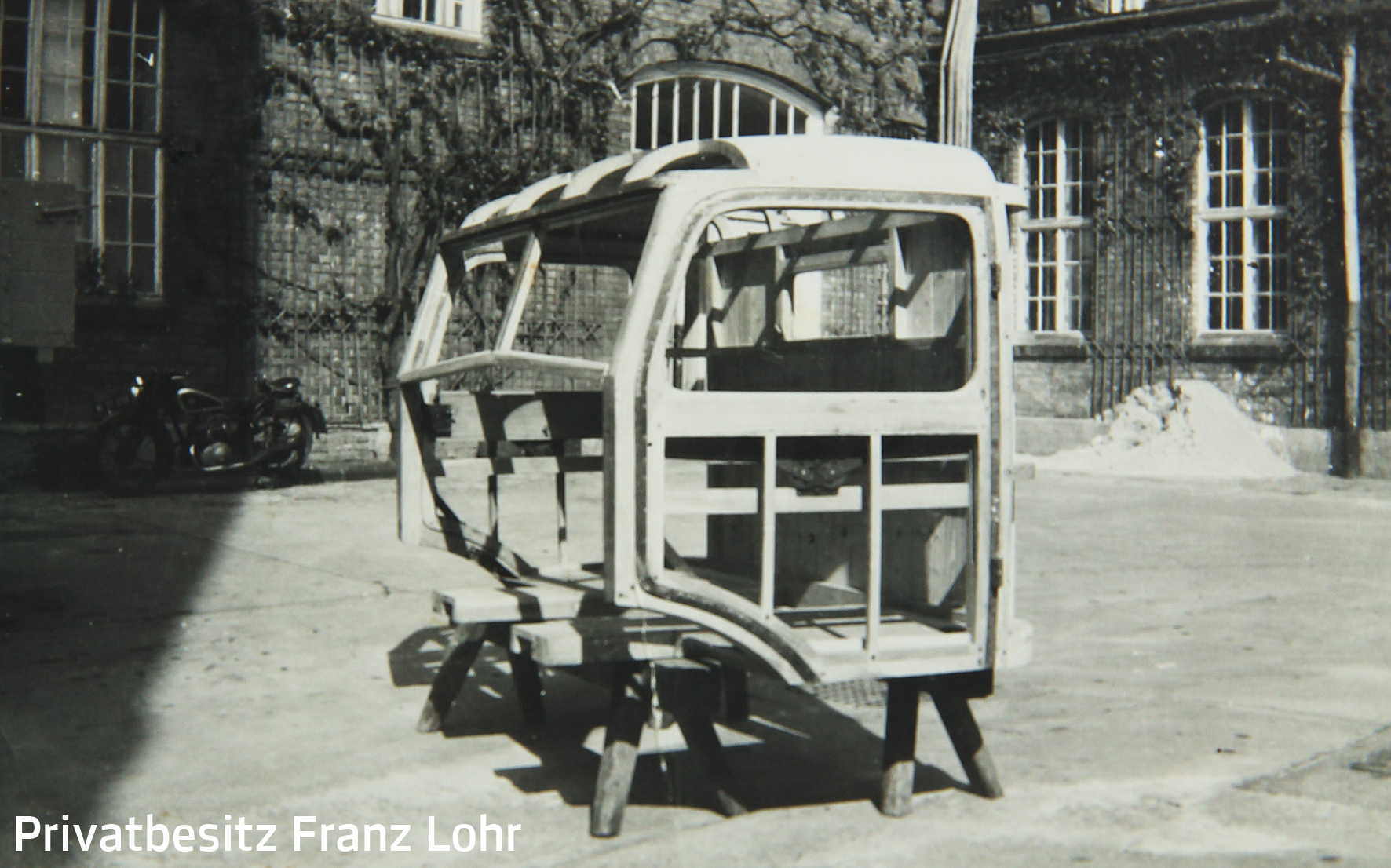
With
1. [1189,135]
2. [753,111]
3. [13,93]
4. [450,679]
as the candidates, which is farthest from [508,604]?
[1189,135]

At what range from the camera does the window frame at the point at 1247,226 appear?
603 inches

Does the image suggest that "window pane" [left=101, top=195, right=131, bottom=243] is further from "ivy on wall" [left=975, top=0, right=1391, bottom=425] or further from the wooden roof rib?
"ivy on wall" [left=975, top=0, right=1391, bottom=425]

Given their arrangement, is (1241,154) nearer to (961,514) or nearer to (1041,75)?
(1041,75)

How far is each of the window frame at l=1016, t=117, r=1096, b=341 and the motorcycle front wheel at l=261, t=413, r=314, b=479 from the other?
29.8ft

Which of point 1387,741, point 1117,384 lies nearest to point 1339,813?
point 1387,741

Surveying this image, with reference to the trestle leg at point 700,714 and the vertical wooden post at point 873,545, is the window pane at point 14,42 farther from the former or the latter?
the vertical wooden post at point 873,545

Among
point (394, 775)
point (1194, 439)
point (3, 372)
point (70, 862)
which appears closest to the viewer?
point (70, 862)

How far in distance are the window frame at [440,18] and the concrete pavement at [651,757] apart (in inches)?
278

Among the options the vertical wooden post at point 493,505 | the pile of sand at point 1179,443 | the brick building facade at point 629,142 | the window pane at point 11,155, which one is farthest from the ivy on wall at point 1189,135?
the vertical wooden post at point 493,505

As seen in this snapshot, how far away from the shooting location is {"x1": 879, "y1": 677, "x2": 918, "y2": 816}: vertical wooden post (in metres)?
3.76

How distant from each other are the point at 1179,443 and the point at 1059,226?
3.52 m

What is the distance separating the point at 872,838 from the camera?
357 centimetres

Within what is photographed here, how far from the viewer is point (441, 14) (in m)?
13.9

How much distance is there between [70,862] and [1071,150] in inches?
620
